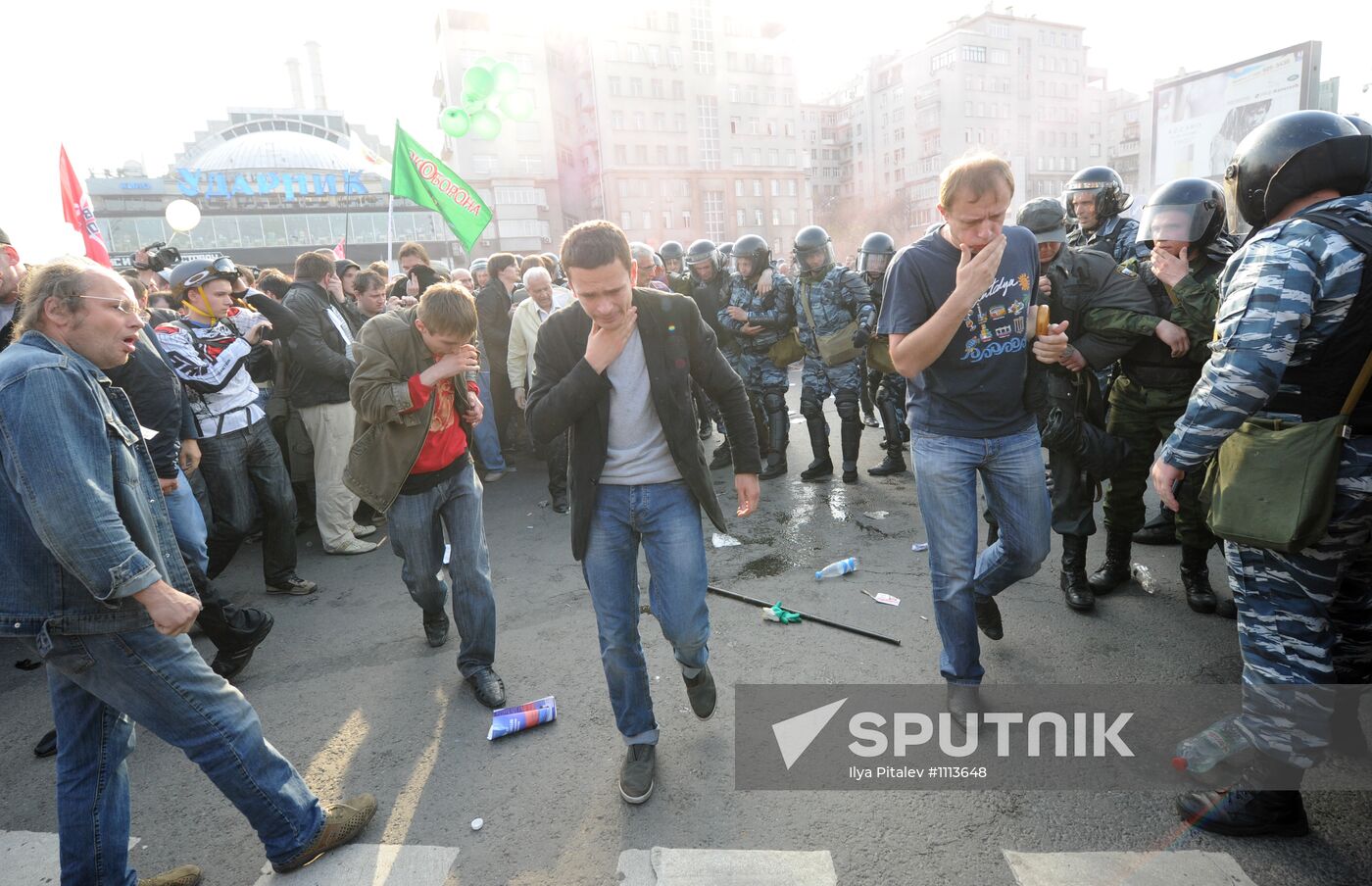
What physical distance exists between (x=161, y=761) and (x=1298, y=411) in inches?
182

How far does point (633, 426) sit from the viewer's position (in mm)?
2615

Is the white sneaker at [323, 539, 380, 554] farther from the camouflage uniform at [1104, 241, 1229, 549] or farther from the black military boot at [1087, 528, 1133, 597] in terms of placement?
the camouflage uniform at [1104, 241, 1229, 549]

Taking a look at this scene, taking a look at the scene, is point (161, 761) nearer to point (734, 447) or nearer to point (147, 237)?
point (734, 447)

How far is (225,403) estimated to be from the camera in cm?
464

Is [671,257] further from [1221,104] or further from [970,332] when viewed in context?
[1221,104]

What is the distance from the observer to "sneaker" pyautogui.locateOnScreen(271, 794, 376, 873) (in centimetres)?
238

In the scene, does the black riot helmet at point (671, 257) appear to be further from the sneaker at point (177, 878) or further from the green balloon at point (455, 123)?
the sneaker at point (177, 878)

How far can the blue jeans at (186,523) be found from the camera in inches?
144

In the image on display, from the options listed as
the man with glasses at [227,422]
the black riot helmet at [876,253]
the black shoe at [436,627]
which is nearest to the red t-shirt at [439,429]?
the black shoe at [436,627]

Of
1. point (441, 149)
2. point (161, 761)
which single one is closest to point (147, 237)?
point (441, 149)

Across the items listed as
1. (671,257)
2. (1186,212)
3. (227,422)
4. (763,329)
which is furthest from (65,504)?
(671,257)

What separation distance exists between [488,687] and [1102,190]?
16.0 feet

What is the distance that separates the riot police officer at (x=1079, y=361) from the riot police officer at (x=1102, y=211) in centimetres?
97

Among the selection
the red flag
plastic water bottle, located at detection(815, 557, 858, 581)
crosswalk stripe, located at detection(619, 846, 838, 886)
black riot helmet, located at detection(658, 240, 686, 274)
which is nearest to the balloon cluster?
black riot helmet, located at detection(658, 240, 686, 274)
